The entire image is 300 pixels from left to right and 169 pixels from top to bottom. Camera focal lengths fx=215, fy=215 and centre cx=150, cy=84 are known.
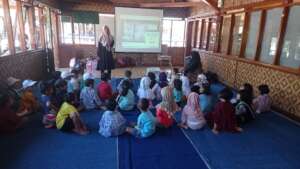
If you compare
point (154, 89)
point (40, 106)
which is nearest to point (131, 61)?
point (154, 89)

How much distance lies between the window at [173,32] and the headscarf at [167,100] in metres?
6.56

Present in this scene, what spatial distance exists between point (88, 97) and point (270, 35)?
402 cm

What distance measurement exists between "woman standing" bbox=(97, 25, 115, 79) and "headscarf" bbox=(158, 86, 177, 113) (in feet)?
7.54

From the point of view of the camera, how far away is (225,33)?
21.5ft

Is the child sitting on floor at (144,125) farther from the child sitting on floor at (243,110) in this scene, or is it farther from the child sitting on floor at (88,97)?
the child sitting on floor at (243,110)

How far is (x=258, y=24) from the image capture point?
506 centimetres

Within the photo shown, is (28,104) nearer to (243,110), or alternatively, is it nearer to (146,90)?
(146,90)

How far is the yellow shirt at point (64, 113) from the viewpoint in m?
2.93

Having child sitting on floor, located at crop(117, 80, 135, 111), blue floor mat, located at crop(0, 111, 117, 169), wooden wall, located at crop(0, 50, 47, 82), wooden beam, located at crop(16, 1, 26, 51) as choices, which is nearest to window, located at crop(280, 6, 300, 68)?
child sitting on floor, located at crop(117, 80, 135, 111)

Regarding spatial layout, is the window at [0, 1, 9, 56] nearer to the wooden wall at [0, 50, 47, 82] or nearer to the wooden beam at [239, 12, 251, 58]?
the wooden wall at [0, 50, 47, 82]

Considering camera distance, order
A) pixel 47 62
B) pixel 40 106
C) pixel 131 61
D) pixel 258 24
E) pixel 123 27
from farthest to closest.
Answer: pixel 131 61
pixel 123 27
pixel 47 62
pixel 258 24
pixel 40 106

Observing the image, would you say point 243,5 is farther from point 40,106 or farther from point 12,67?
point 12,67

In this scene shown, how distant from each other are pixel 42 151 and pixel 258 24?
5088 millimetres

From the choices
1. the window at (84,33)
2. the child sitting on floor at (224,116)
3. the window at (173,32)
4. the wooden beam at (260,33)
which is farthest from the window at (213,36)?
the window at (84,33)
